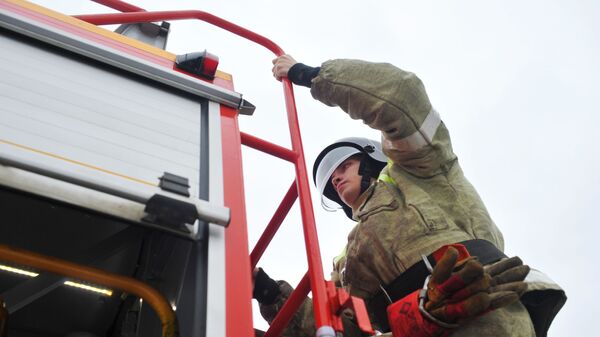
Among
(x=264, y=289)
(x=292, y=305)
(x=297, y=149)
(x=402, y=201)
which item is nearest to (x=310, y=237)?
(x=292, y=305)

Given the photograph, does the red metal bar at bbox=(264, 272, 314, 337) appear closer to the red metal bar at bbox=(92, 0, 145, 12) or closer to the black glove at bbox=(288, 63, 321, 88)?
the black glove at bbox=(288, 63, 321, 88)

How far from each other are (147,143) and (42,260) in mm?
383

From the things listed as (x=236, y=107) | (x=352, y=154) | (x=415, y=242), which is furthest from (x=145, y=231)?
(x=352, y=154)

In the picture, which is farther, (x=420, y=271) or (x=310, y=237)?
(x=420, y=271)

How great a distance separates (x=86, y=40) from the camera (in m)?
1.67

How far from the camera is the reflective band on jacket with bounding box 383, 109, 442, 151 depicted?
7.76ft

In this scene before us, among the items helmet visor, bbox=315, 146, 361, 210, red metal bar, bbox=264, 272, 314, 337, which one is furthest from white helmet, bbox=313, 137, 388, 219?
red metal bar, bbox=264, 272, 314, 337

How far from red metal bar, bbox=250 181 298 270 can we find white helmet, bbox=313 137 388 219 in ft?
3.71

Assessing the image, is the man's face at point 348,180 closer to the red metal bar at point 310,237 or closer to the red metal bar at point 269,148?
the red metal bar at point 310,237

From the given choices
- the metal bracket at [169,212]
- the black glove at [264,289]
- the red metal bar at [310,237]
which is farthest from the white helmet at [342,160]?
the metal bracket at [169,212]

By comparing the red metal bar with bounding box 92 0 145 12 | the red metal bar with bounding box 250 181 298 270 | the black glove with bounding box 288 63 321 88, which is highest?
the red metal bar with bounding box 92 0 145 12

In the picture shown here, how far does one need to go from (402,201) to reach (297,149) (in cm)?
79

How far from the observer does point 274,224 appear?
2.04m

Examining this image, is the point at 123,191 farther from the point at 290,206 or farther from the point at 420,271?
the point at 420,271
